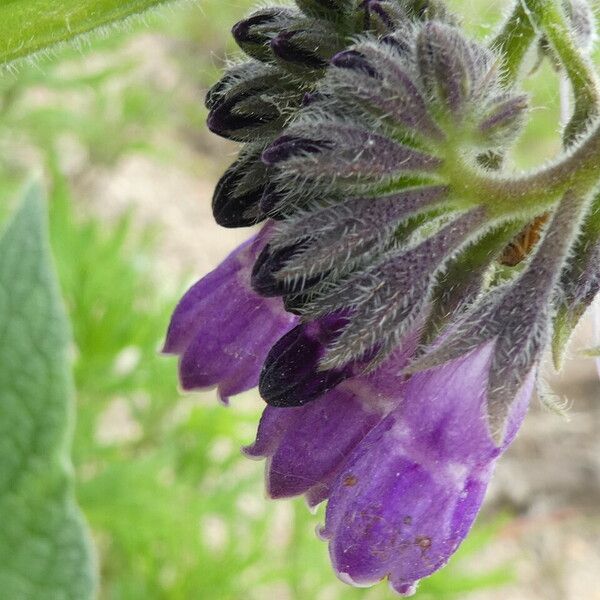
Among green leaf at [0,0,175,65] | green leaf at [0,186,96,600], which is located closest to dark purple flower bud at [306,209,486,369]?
green leaf at [0,0,175,65]

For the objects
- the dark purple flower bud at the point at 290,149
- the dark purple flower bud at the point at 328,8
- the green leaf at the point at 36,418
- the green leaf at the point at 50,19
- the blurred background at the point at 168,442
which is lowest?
the blurred background at the point at 168,442

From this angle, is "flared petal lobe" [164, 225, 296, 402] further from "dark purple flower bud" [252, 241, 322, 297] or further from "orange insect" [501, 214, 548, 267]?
"orange insect" [501, 214, 548, 267]

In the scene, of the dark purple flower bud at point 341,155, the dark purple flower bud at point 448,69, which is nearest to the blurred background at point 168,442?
the dark purple flower bud at point 448,69

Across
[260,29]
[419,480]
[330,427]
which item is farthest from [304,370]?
[260,29]

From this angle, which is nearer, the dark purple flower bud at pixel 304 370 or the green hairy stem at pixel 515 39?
the dark purple flower bud at pixel 304 370

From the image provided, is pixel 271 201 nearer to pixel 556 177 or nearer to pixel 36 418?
pixel 556 177

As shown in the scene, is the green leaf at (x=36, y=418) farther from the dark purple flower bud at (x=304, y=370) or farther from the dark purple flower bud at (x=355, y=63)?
the dark purple flower bud at (x=355, y=63)
